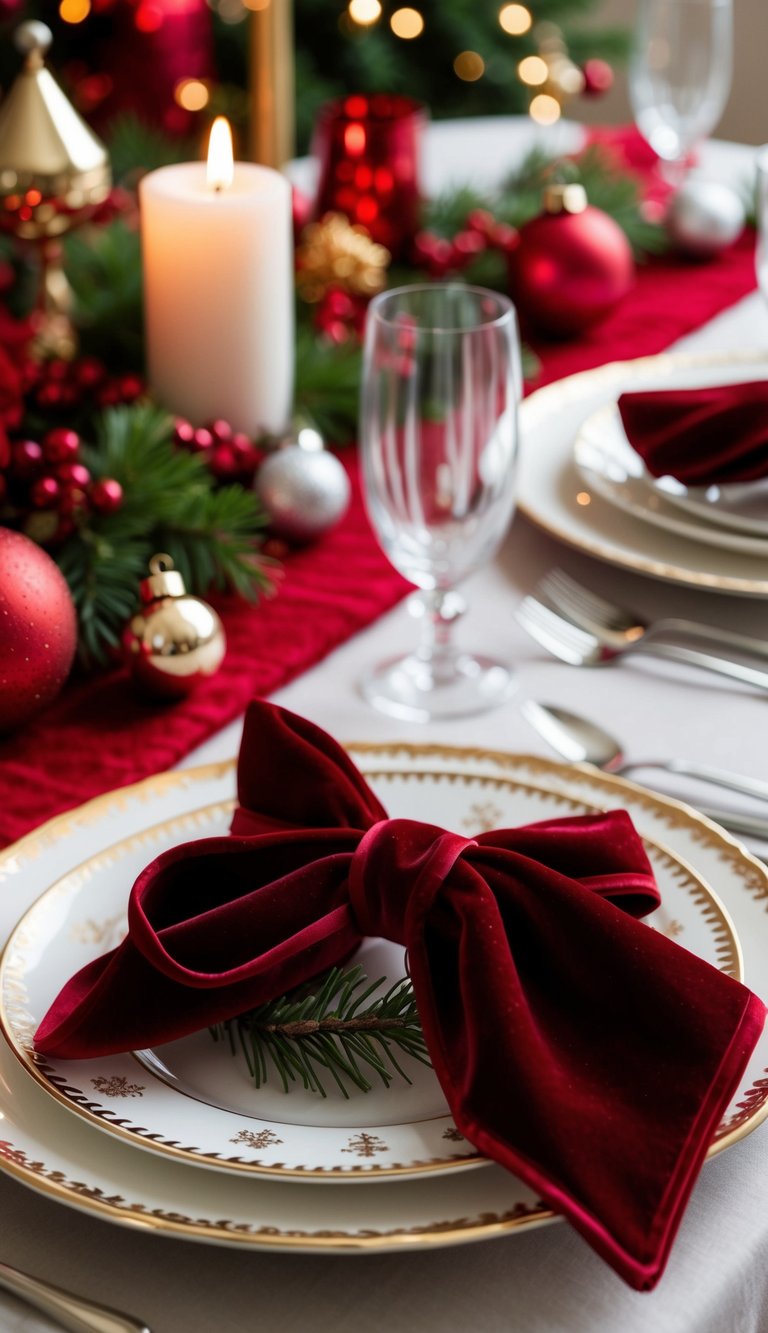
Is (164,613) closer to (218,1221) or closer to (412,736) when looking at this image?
(412,736)

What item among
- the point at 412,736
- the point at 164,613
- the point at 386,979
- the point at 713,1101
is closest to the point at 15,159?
the point at 164,613

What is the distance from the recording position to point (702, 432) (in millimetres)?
774

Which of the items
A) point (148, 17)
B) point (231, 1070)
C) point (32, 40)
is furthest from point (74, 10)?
point (231, 1070)

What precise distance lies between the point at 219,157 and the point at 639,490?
11.9 inches

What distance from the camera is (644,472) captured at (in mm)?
838

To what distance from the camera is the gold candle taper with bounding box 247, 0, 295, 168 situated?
3.60ft

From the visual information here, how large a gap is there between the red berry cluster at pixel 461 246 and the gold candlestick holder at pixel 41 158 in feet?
1.07

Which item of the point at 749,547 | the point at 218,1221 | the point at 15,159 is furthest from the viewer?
the point at 15,159

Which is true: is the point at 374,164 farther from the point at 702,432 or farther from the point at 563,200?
the point at 702,432

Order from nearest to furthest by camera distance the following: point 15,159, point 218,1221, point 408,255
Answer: point 218,1221 < point 15,159 < point 408,255

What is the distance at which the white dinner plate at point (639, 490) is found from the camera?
767mm

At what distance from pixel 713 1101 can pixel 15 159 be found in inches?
28.8

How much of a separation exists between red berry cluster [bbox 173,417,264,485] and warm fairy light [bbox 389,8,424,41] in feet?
4.52

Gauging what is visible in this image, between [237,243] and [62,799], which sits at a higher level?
[237,243]
